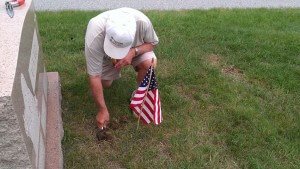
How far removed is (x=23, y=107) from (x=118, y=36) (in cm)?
91

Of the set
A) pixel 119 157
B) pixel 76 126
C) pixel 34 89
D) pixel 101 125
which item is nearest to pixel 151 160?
pixel 119 157

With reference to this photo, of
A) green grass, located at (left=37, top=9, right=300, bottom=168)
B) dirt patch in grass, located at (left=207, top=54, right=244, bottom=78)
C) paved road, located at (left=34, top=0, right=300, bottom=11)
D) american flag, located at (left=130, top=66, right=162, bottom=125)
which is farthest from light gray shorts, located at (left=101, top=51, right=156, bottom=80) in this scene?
paved road, located at (left=34, top=0, right=300, bottom=11)

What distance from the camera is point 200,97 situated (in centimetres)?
405

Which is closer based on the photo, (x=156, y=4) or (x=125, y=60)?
(x=125, y=60)

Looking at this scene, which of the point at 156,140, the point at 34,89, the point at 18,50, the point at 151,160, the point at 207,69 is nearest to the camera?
the point at 18,50

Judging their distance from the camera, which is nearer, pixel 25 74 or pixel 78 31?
pixel 25 74

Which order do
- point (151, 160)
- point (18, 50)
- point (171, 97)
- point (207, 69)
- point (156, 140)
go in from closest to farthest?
point (18, 50) < point (151, 160) < point (156, 140) < point (171, 97) < point (207, 69)

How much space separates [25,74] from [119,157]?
1142mm

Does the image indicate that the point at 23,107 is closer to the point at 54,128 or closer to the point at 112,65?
the point at 54,128

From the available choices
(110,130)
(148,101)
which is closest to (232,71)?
(148,101)

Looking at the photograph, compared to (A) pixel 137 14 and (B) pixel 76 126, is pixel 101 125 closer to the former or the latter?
(B) pixel 76 126

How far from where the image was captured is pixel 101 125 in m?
3.52

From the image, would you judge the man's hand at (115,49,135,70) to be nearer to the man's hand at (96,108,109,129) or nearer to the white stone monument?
the man's hand at (96,108,109,129)

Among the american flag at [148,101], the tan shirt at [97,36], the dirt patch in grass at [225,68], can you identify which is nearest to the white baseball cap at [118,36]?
the tan shirt at [97,36]
